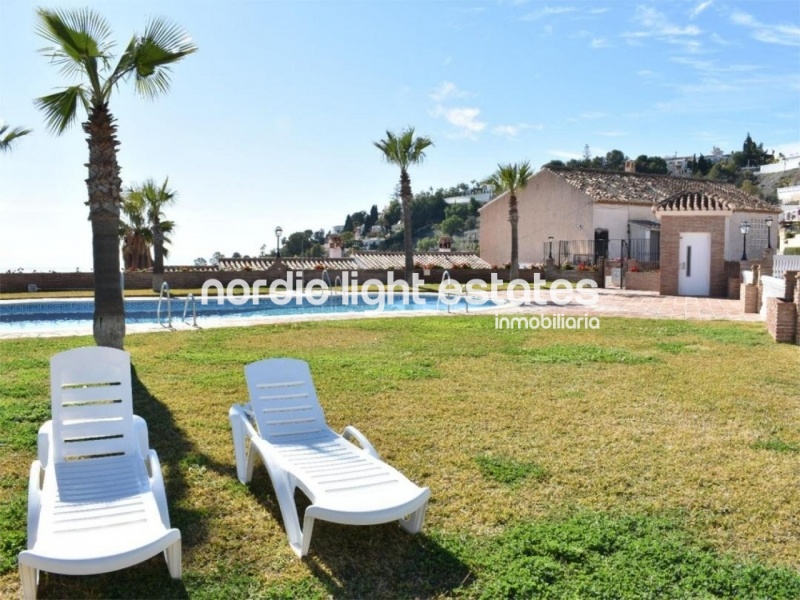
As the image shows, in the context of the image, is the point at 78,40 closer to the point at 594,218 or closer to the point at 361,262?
the point at 361,262

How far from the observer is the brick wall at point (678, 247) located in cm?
2320

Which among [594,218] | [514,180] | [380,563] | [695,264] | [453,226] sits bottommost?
[380,563]

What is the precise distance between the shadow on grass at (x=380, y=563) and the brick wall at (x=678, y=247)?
22261mm

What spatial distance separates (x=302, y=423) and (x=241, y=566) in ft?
5.89

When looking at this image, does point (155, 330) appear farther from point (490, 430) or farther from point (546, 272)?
point (546, 272)

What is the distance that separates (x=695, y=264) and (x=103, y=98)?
70.3 feet

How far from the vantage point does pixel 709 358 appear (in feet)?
35.3

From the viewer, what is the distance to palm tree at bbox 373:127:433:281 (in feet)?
95.4

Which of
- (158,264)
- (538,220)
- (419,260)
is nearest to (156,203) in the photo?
Result: (158,264)

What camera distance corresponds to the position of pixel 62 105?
355 inches

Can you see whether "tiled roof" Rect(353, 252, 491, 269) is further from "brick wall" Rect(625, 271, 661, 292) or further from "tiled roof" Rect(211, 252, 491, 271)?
"brick wall" Rect(625, 271, 661, 292)

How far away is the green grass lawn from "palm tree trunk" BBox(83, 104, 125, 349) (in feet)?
3.01

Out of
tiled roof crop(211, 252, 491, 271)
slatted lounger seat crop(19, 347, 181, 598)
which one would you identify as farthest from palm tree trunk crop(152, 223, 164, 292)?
slatted lounger seat crop(19, 347, 181, 598)

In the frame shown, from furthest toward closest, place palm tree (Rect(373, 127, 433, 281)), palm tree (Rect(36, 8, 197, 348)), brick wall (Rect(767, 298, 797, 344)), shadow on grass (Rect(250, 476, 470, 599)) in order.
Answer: palm tree (Rect(373, 127, 433, 281)) < brick wall (Rect(767, 298, 797, 344)) < palm tree (Rect(36, 8, 197, 348)) < shadow on grass (Rect(250, 476, 470, 599))
